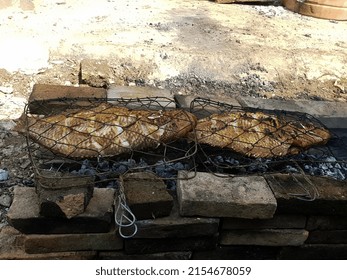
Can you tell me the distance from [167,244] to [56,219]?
2.18 feet

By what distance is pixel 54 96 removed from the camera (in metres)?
2.93

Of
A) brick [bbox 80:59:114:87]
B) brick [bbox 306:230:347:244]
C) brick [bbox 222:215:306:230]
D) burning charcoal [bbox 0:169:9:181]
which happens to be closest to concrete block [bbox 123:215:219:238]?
brick [bbox 222:215:306:230]

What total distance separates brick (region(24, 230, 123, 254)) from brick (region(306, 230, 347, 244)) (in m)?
1.24

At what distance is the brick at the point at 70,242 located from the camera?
→ 7.02 ft

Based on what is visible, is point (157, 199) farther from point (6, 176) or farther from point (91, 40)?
point (91, 40)

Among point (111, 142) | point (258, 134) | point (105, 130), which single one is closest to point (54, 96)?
point (105, 130)

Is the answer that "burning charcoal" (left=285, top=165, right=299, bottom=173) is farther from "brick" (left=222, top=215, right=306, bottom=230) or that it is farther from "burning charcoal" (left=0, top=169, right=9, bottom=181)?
"burning charcoal" (left=0, top=169, right=9, bottom=181)

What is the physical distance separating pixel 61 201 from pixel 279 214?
129cm

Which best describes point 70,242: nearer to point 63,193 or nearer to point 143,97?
point 63,193

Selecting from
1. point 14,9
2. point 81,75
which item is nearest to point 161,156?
point 81,75

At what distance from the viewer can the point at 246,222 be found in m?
2.29

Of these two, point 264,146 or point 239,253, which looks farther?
point 264,146

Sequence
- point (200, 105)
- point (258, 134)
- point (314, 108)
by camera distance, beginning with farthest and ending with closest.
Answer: point (314, 108)
point (200, 105)
point (258, 134)

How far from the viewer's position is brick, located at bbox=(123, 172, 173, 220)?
2.08m
